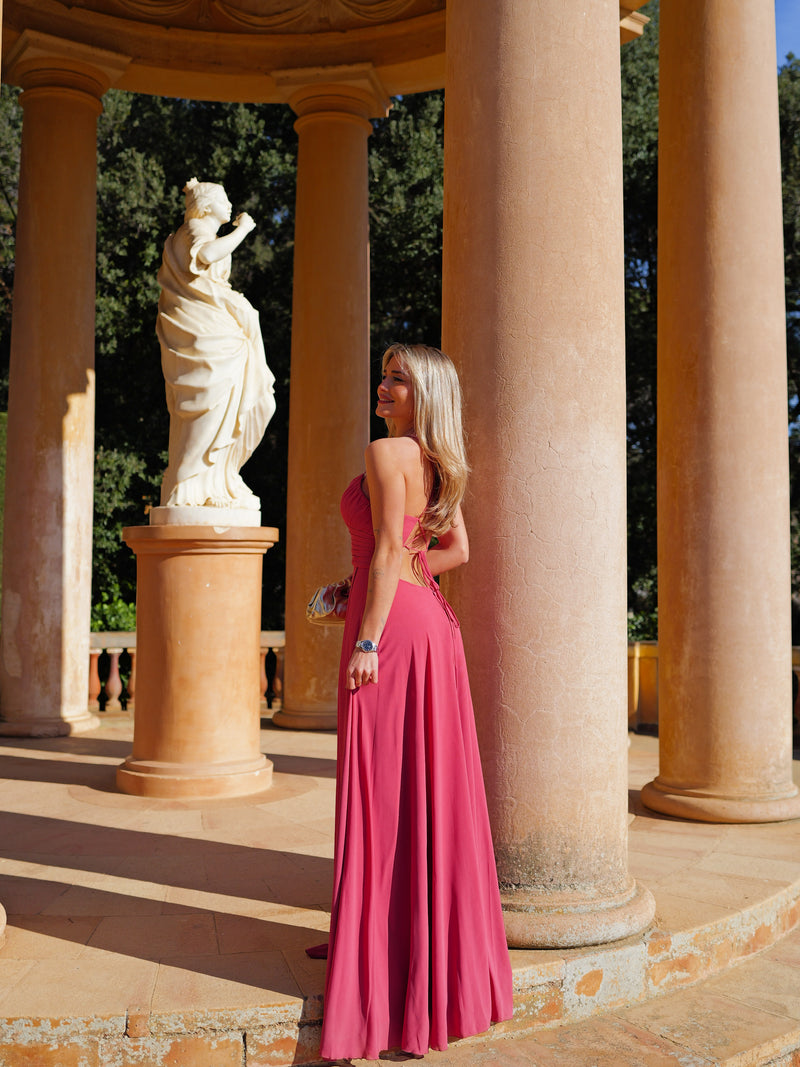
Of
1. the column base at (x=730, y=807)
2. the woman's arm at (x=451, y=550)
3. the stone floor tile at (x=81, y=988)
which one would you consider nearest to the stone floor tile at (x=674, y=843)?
the column base at (x=730, y=807)

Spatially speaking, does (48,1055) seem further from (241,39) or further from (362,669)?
(241,39)

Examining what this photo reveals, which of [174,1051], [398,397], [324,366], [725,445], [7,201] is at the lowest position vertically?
[174,1051]

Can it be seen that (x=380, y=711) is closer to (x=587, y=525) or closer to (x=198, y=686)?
(x=587, y=525)

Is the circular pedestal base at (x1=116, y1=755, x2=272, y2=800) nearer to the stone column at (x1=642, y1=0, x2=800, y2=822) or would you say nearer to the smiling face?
the stone column at (x1=642, y1=0, x2=800, y2=822)

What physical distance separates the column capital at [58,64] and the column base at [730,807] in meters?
24.7

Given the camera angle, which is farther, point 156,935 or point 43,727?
point 43,727

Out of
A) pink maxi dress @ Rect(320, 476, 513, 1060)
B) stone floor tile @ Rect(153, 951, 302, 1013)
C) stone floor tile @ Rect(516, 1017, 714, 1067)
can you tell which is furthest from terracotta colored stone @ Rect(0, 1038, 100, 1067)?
stone floor tile @ Rect(516, 1017, 714, 1067)

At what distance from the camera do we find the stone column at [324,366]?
29.3 m

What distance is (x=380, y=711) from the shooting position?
9.99 meters

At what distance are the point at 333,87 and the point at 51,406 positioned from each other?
12.1 meters

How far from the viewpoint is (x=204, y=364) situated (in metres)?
20.6

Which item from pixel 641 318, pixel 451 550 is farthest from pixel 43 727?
pixel 641 318

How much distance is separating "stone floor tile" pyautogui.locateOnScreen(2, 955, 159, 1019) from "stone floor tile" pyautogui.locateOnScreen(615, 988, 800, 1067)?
195 inches

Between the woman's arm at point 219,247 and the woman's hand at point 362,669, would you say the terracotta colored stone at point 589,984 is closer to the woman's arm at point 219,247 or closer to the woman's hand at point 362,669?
the woman's hand at point 362,669
